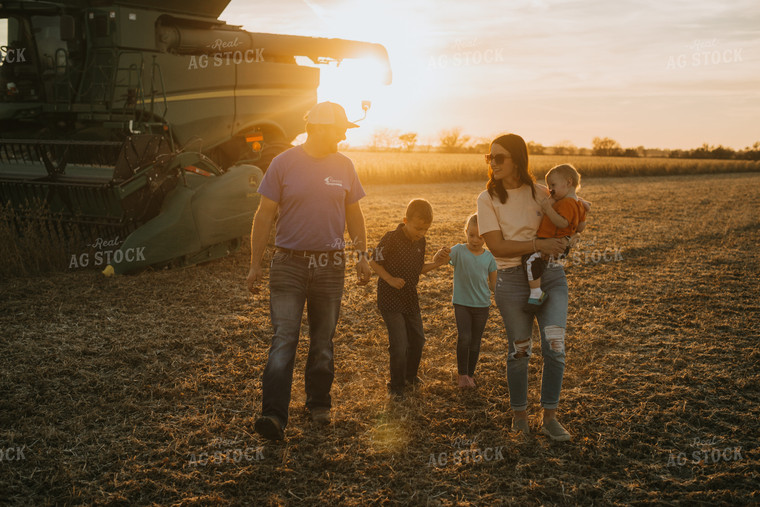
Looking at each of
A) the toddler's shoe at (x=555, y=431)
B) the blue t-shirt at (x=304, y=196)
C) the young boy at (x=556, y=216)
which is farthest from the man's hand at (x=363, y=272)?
the toddler's shoe at (x=555, y=431)

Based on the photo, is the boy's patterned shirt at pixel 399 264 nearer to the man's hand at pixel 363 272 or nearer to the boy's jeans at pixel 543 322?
the man's hand at pixel 363 272

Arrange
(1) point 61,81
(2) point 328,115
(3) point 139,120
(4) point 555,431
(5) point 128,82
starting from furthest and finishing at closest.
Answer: (1) point 61,81 < (5) point 128,82 < (3) point 139,120 < (4) point 555,431 < (2) point 328,115

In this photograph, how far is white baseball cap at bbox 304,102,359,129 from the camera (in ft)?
12.2

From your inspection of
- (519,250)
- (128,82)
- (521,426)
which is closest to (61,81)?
(128,82)

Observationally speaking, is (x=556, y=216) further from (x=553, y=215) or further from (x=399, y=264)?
(x=399, y=264)

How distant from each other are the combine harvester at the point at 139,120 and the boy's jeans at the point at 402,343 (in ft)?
14.1

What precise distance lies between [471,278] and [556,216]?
A: 1.11 m

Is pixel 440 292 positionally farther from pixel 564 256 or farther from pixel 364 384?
pixel 564 256

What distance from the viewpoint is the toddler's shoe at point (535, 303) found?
11.8 feet

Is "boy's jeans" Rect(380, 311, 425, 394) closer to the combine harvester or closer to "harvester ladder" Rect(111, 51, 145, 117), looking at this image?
the combine harvester

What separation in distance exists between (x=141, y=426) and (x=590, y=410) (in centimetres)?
308

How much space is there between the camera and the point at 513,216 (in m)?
3.66

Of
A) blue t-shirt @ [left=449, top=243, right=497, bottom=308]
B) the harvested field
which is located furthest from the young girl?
the harvested field

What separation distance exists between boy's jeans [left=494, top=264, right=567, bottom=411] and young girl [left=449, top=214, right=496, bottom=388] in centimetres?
70
